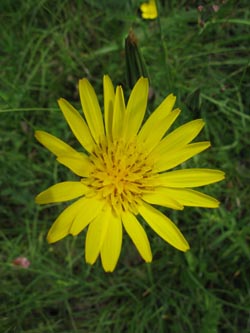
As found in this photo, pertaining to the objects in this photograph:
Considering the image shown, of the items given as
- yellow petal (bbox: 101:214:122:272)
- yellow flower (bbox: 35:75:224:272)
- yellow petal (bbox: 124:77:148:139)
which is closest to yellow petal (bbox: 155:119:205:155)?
yellow flower (bbox: 35:75:224:272)

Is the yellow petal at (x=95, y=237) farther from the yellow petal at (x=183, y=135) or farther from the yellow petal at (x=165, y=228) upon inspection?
the yellow petal at (x=183, y=135)

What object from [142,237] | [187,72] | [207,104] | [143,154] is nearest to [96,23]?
[187,72]

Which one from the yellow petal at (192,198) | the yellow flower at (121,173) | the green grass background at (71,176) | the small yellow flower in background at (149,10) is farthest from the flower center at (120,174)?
the small yellow flower in background at (149,10)

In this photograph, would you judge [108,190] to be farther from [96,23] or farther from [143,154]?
[96,23]

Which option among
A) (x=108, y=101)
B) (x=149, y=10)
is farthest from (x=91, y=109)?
(x=149, y=10)

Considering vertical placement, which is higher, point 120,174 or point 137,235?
point 120,174

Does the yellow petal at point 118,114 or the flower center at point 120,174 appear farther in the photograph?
the flower center at point 120,174

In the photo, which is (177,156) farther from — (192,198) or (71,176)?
(71,176)
